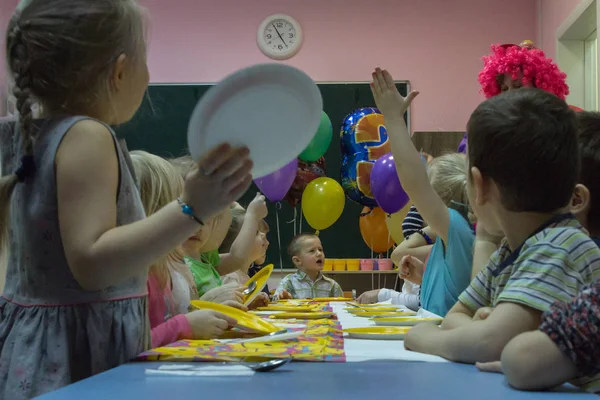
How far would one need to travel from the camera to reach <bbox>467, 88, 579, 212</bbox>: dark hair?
2.79 ft

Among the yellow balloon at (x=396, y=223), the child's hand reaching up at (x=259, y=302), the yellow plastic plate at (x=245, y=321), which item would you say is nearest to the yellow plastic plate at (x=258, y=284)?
the child's hand reaching up at (x=259, y=302)

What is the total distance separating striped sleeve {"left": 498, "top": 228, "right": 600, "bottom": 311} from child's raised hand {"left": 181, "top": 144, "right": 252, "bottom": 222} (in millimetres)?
361

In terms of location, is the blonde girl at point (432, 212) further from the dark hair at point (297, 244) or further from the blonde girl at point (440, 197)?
the dark hair at point (297, 244)

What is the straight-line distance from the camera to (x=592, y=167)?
1.07 metres

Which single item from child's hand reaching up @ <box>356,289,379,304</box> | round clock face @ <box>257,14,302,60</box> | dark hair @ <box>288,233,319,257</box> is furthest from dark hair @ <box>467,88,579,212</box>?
round clock face @ <box>257,14,302,60</box>

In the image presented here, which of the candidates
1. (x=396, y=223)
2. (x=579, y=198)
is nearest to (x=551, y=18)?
(x=396, y=223)

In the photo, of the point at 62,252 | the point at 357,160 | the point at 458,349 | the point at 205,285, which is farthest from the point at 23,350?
the point at 357,160

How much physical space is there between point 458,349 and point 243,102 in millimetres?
422

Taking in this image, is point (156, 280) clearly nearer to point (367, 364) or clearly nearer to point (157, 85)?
point (367, 364)

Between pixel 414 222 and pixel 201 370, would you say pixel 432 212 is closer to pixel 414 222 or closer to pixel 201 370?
pixel 414 222

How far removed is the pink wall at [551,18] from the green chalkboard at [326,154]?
1.03m

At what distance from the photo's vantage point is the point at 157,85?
16.9 feet

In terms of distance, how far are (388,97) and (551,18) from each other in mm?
3394

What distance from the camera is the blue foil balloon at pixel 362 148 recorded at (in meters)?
3.29
